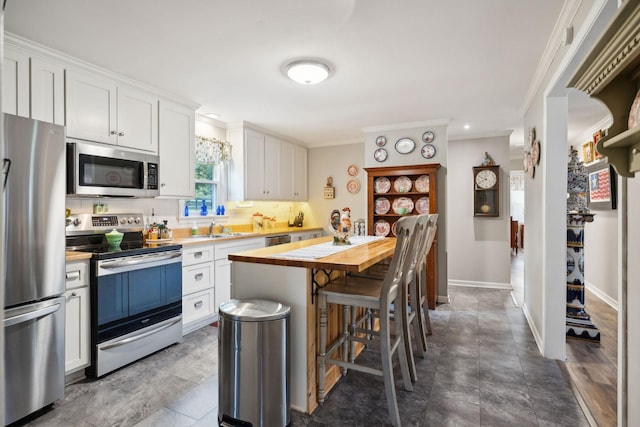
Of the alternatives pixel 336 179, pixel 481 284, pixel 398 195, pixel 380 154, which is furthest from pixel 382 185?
pixel 481 284

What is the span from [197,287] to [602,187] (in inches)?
195

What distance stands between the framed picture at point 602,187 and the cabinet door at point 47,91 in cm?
555

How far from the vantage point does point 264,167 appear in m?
4.88

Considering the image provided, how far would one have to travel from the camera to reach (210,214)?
4.41 metres

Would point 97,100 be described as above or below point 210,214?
above

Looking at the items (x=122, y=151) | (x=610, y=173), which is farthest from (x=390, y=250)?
(x=610, y=173)

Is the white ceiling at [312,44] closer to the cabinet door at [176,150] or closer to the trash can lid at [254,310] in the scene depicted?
the cabinet door at [176,150]

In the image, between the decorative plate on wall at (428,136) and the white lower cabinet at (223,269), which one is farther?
the decorative plate on wall at (428,136)

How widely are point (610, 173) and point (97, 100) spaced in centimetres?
542

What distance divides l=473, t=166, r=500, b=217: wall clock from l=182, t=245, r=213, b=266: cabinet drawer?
12.7ft

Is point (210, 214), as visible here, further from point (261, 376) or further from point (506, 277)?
point (506, 277)

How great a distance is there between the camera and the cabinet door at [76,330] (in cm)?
229

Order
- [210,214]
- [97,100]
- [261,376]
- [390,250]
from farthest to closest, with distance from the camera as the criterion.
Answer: [210,214] → [97,100] → [390,250] → [261,376]

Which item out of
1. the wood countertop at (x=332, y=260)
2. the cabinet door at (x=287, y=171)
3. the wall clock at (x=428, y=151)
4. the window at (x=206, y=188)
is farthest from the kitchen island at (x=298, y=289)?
the cabinet door at (x=287, y=171)
